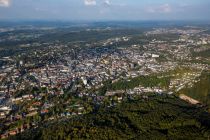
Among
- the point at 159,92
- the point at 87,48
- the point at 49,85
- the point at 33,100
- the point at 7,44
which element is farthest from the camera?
the point at 7,44

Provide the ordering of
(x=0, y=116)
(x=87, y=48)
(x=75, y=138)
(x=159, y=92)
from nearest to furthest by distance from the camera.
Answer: (x=75, y=138), (x=0, y=116), (x=159, y=92), (x=87, y=48)

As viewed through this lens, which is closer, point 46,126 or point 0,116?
point 46,126

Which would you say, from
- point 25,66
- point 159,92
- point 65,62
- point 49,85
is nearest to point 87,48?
point 65,62

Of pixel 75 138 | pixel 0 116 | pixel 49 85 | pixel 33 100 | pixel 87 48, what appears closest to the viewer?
pixel 75 138

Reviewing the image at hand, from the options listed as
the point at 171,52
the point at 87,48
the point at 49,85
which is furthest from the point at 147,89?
the point at 87,48

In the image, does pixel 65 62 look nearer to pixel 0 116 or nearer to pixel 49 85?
pixel 49 85

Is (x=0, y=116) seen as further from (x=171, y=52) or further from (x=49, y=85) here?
(x=171, y=52)
